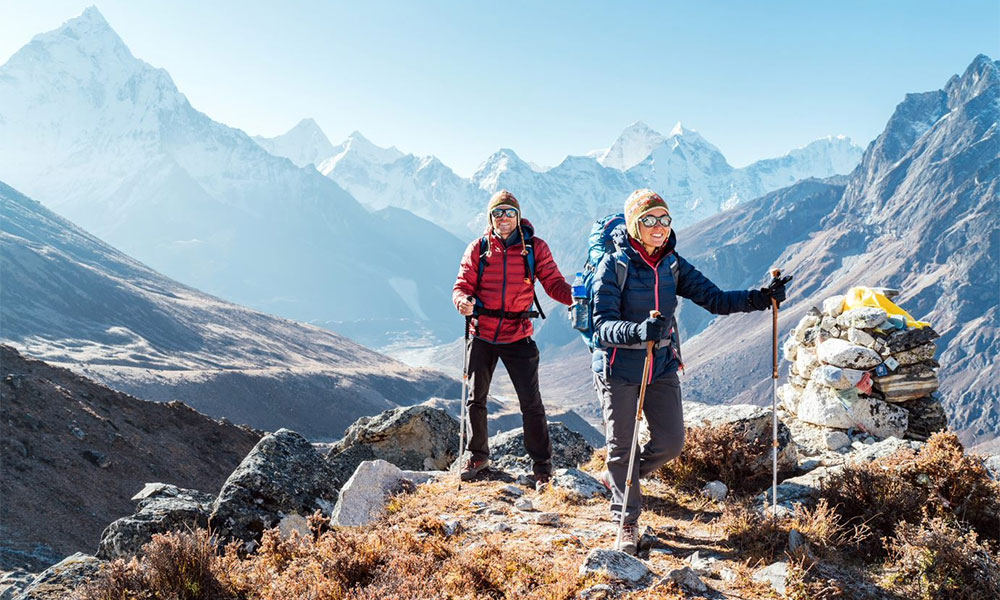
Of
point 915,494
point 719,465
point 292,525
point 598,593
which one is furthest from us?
point 719,465

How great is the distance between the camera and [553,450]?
11.3 metres

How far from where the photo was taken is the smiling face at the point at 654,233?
18.3 ft

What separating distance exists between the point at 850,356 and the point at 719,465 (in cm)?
483

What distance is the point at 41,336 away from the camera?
376ft

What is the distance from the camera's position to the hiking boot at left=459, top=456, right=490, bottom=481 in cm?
793

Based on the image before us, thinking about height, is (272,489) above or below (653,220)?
below

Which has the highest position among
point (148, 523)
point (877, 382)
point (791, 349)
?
point (791, 349)

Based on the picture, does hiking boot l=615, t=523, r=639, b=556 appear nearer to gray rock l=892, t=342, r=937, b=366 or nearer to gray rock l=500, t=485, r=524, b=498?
gray rock l=500, t=485, r=524, b=498

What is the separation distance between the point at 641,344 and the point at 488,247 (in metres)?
2.81

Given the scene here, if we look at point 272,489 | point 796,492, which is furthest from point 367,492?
point 796,492

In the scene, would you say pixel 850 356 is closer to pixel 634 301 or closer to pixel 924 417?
pixel 924 417

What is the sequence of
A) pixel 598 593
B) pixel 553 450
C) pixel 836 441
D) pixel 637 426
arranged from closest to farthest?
pixel 598 593 → pixel 637 426 → pixel 836 441 → pixel 553 450

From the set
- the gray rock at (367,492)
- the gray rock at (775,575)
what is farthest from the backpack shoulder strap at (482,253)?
the gray rock at (775,575)

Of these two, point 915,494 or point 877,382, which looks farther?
point 877,382
